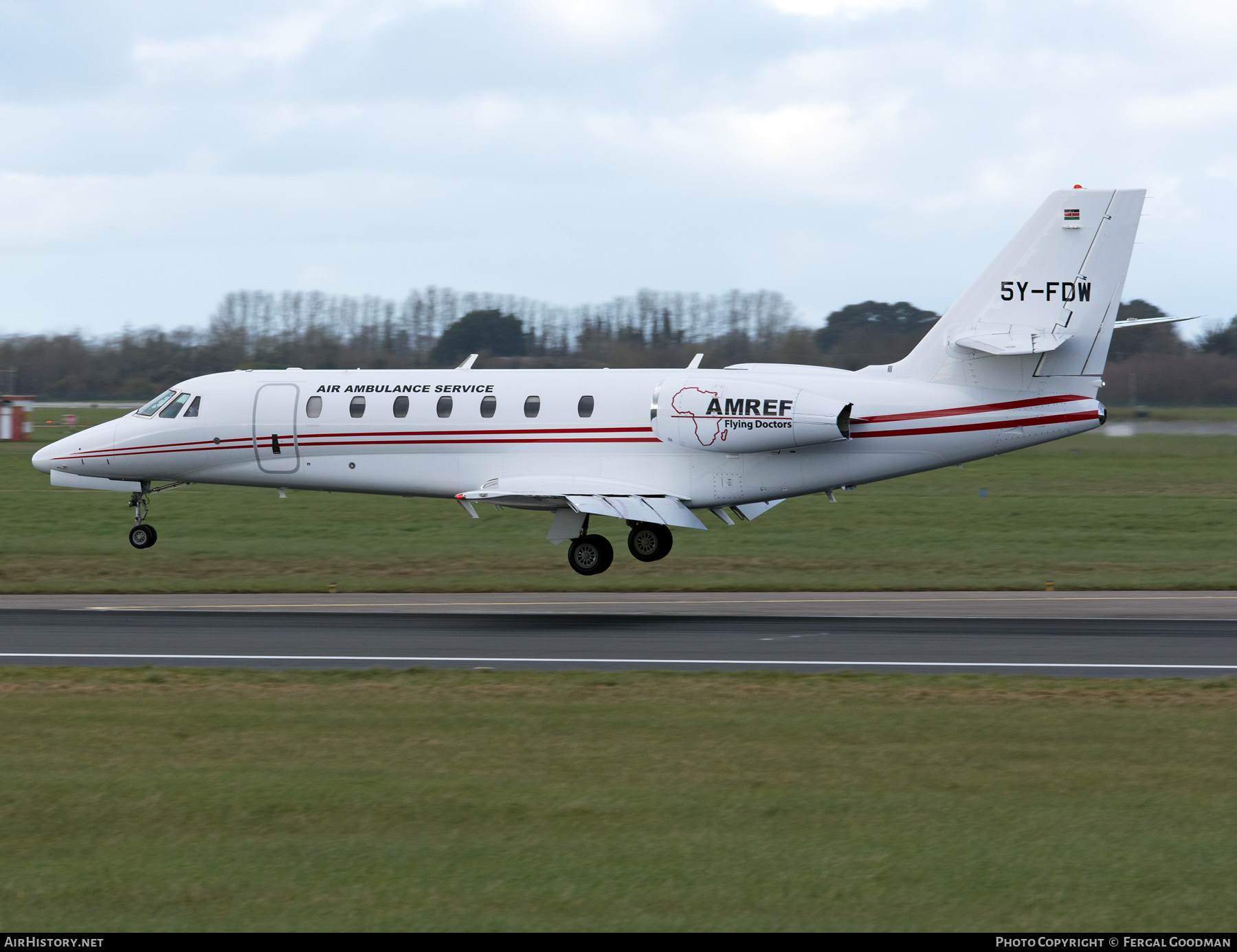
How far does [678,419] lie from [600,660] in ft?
23.9

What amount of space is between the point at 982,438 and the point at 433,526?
50.7 feet

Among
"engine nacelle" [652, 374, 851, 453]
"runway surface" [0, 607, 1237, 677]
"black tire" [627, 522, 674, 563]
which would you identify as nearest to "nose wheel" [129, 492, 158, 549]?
"runway surface" [0, 607, 1237, 677]

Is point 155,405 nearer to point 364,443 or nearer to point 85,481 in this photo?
point 85,481

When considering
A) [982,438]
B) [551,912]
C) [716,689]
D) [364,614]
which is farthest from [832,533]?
[551,912]

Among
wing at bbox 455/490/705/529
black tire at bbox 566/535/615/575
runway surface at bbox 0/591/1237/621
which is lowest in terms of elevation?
runway surface at bbox 0/591/1237/621

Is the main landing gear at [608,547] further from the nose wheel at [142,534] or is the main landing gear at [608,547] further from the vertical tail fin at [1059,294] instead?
the nose wheel at [142,534]

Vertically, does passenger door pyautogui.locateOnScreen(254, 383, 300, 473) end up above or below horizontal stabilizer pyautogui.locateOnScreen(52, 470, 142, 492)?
above

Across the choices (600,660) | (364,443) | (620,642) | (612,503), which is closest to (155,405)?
(364,443)

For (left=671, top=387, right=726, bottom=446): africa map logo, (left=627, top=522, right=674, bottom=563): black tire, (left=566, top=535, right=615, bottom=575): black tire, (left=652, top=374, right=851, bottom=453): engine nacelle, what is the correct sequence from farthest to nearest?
(left=627, top=522, right=674, bottom=563): black tire, (left=566, top=535, right=615, bottom=575): black tire, (left=671, top=387, right=726, bottom=446): africa map logo, (left=652, top=374, right=851, bottom=453): engine nacelle

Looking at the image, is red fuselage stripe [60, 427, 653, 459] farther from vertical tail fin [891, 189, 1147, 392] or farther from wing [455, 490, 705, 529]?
vertical tail fin [891, 189, 1147, 392]

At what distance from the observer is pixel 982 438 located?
23.0 meters

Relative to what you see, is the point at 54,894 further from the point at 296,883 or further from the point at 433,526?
the point at 433,526

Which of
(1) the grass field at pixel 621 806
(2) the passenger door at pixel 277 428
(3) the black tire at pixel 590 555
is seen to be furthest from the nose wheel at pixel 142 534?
(1) the grass field at pixel 621 806

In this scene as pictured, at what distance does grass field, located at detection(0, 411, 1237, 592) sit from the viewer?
26344 millimetres
